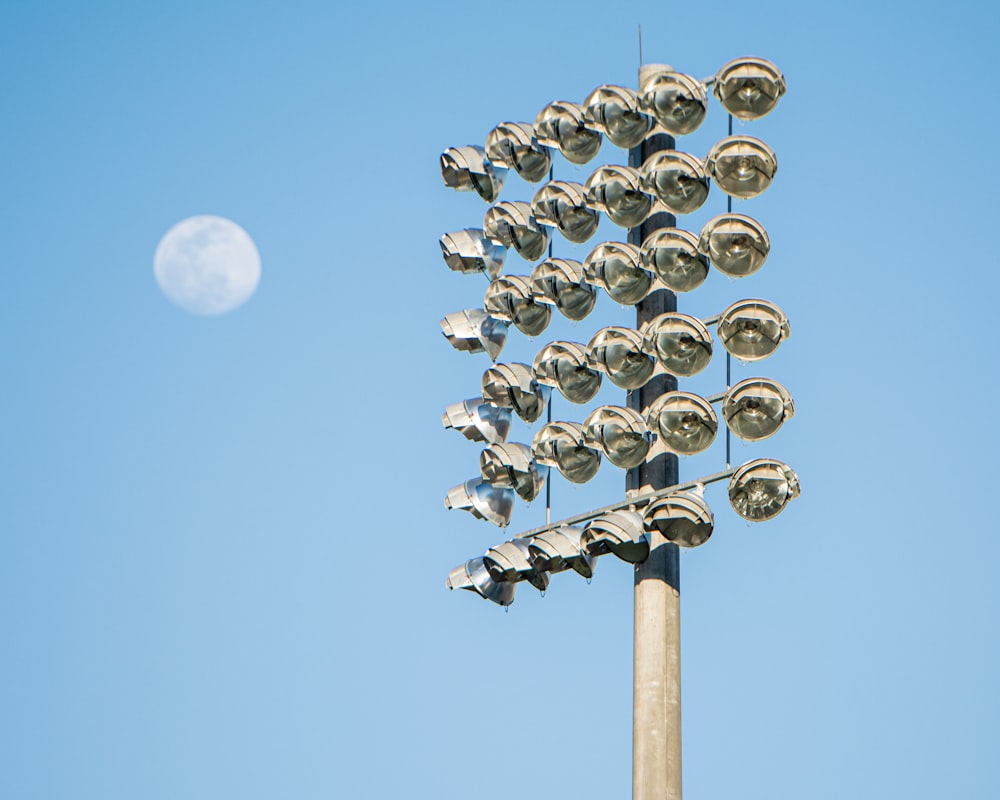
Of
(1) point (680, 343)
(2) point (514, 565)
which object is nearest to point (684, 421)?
(1) point (680, 343)

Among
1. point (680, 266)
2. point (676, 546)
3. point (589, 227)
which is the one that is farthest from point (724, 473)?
point (589, 227)

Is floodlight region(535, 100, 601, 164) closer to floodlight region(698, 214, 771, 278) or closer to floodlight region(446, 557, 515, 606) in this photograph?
floodlight region(698, 214, 771, 278)

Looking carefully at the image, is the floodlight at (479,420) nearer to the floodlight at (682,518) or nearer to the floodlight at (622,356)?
the floodlight at (622,356)

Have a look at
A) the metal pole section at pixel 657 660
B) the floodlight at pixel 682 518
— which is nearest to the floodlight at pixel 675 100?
the metal pole section at pixel 657 660

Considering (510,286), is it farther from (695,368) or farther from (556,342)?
(695,368)

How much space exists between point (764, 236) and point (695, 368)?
1191 mm

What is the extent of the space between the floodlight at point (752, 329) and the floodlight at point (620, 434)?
3.02ft

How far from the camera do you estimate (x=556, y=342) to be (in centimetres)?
1608

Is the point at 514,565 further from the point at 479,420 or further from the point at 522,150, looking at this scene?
the point at 522,150

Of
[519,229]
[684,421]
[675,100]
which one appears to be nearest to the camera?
[684,421]

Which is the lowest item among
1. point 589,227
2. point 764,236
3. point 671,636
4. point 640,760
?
point 640,760

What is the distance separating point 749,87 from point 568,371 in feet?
9.12

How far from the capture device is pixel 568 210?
671 inches

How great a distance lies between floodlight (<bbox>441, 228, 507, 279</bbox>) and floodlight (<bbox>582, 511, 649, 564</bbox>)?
4.10 metres
